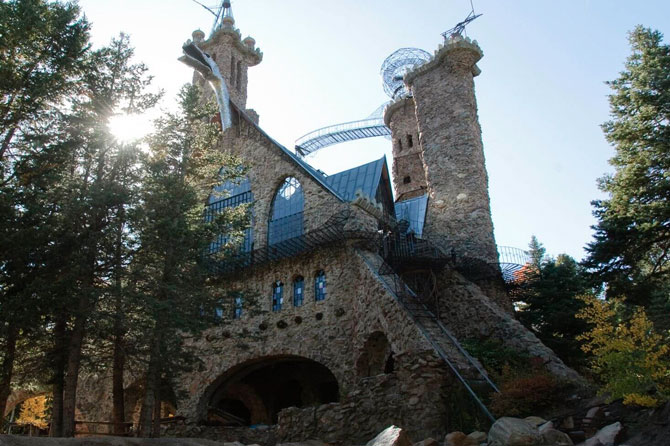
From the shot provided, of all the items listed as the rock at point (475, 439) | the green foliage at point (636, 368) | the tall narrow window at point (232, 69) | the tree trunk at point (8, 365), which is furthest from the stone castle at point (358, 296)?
the tall narrow window at point (232, 69)

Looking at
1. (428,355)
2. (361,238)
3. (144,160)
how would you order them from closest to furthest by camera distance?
(428,355) → (144,160) → (361,238)

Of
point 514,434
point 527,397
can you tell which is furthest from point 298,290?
point 514,434

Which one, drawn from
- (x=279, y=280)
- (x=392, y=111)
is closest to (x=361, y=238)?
(x=279, y=280)

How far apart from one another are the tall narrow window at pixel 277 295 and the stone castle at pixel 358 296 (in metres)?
0.05

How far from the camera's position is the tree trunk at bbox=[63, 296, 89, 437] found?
13148mm

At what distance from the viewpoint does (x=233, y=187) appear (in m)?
26.5

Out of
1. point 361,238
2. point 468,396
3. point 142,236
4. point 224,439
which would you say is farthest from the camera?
point 361,238

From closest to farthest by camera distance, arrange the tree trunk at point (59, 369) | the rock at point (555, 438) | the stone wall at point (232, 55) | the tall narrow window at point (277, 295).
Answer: the rock at point (555, 438) < the tree trunk at point (59, 369) < the tall narrow window at point (277, 295) < the stone wall at point (232, 55)

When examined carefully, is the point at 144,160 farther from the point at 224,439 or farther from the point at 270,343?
the point at 224,439

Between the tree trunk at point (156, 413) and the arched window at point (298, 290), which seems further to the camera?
the arched window at point (298, 290)

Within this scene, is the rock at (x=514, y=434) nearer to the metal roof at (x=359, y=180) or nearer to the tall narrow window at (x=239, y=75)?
the metal roof at (x=359, y=180)

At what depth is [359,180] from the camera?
1009 inches

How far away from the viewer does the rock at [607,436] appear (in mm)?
9344

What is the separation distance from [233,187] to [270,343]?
28.8ft
